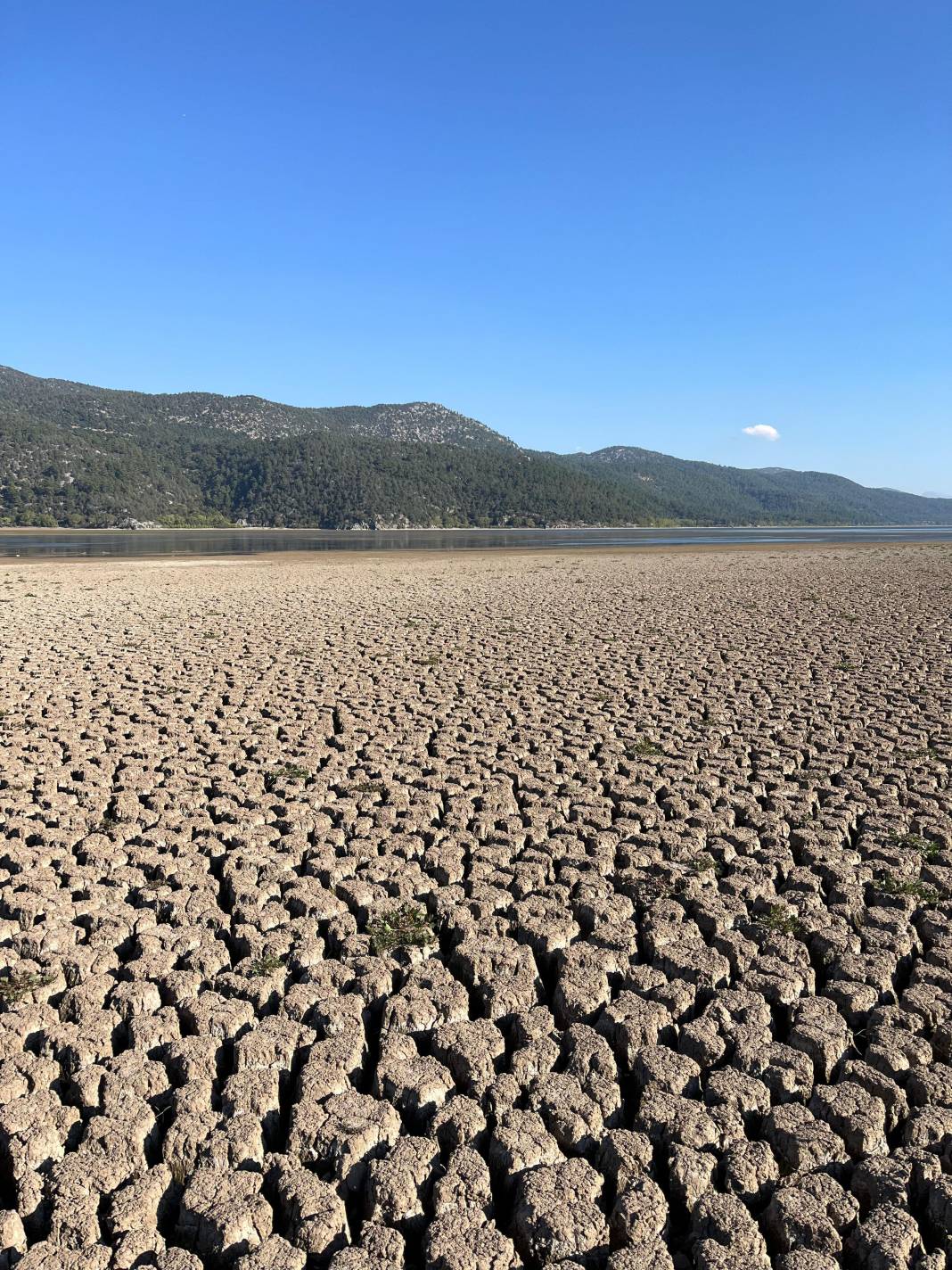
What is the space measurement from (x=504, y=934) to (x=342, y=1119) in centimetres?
163

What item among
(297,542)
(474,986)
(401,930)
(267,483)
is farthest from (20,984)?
(267,483)

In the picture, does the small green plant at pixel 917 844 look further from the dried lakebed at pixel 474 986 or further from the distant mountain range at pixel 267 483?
the distant mountain range at pixel 267 483

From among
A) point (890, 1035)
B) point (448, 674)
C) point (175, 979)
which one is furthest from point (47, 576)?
point (890, 1035)

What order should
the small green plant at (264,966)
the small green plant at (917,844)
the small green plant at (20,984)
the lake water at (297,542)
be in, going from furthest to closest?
the lake water at (297,542) → the small green plant at (917,844) → the small green plant at (264,966) → the small green plant at (20,984)

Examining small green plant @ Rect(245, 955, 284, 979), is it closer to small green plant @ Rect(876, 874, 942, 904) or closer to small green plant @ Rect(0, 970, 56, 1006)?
small green plant @ Rect(0, 970, 56, 1006)

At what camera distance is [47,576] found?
31281 mm

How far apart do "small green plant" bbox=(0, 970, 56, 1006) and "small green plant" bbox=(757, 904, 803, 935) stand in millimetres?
3782

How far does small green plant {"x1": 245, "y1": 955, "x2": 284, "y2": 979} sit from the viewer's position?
4.35m

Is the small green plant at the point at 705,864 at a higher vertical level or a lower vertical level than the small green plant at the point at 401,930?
higher

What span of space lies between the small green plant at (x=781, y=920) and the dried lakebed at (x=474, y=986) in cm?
3

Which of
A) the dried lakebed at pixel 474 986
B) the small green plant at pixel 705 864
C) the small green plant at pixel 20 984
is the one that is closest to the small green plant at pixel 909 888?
the dried lakebed at pixel 474 986

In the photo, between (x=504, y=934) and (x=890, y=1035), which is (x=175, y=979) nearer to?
(x=504, y=934)

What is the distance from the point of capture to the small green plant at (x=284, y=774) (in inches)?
293

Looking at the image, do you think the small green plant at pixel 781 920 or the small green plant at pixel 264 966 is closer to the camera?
the small green plant at pixel 264 966
